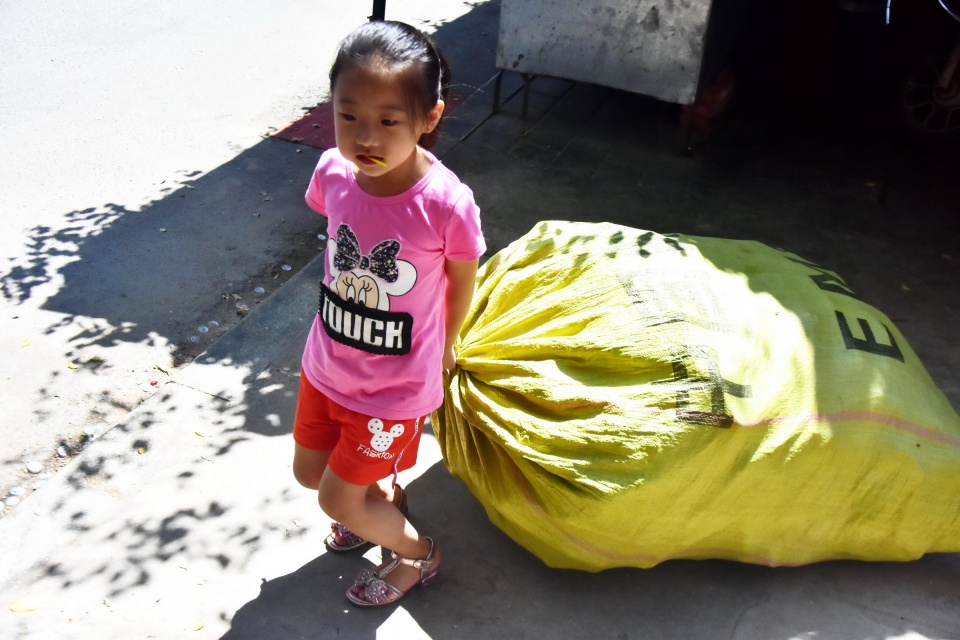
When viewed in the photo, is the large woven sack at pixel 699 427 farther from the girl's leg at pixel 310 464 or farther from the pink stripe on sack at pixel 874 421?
the girl's leg at pixel 310 464

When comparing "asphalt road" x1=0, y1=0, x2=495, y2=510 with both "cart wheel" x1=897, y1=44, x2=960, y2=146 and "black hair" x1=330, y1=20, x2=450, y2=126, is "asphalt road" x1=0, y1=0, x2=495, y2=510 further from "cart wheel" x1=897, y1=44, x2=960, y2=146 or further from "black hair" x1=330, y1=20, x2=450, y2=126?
"cart wheel" x1=897, y1=44, x2=960, y2=146

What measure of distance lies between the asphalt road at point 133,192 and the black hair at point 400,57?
2.41 m

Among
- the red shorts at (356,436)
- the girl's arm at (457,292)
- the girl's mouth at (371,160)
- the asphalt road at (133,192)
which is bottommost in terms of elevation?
the asphalt road at (133,192)

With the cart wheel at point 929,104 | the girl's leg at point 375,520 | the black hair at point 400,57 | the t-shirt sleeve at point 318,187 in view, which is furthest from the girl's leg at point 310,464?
the cart wheel at point 929,104

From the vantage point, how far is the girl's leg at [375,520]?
2.55 metres

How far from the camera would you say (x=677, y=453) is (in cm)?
256

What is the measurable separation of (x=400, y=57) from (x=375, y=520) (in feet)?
4.65

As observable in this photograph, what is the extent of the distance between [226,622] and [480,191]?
140 inches

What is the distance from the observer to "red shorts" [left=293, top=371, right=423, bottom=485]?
2438 millimetres

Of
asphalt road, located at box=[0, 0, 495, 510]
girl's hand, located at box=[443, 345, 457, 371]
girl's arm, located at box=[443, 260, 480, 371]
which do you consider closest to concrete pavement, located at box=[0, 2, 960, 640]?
asphalt road, located at box=[0, 0, 495, 510]

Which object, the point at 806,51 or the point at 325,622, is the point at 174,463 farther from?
the point at 806,51

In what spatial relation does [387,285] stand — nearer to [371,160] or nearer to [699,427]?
[371,160]

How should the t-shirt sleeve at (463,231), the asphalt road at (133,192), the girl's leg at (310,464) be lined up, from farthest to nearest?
the asphalt road at (133,192), the girl's leg at (310,464), the t-shirt sleeve at (463,231)

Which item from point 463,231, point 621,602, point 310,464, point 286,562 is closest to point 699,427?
point 621,602
